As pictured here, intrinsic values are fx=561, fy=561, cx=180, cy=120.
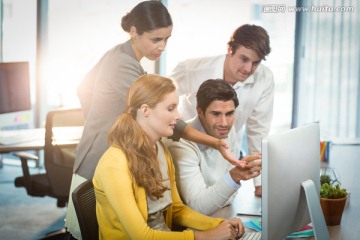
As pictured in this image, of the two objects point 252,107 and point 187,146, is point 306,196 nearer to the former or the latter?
point 187,146

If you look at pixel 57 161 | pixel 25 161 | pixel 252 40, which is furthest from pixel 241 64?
pixel 25 161

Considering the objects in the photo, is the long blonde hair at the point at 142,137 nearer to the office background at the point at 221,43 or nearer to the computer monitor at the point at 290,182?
the computer monitor at the point at 290,182

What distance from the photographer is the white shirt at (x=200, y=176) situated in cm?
182

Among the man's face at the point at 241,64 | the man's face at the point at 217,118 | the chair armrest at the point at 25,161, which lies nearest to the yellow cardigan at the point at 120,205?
the man's face at the point at 217,118

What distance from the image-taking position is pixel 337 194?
183 centimetres

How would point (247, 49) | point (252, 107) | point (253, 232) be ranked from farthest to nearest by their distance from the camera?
point (252, 107) → point (247, 49) → point (253, 232)

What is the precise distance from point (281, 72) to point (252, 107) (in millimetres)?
2008

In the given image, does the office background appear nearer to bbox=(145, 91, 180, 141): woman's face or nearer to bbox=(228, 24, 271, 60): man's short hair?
bbox=(228, 24, 271, 60): man's short hair

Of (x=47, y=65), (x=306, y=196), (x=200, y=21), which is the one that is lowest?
(x=306, y=196)

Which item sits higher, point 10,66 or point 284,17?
point 284,17

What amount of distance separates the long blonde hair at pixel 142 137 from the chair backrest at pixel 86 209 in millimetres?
141

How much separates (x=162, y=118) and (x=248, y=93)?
97 cm

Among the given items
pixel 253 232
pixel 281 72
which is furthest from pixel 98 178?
pixel 281 72

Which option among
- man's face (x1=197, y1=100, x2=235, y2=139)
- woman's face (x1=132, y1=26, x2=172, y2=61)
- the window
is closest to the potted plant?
man's face (x1=197, y1=100, x2=235, y2=139)
